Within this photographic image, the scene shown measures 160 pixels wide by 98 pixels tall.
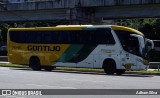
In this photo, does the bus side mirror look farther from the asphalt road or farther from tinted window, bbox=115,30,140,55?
the asphalt road

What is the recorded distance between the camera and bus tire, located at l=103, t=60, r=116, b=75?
2714cm

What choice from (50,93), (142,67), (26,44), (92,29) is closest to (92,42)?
(92,29)

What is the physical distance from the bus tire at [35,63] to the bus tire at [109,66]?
569 centimetres

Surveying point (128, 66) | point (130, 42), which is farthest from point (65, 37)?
point (128, 66)

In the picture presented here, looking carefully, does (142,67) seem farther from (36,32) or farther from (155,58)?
(155,58)

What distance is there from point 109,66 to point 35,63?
251 inches

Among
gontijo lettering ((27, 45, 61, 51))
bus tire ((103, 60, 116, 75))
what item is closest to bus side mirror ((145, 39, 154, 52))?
bus tire ((103, 60, 116, 75))

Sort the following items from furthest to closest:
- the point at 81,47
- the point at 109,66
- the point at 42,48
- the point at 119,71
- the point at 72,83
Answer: the point at 42,48, the point at 81,47, the point at 119,71, the point at 109,66, the point at 72,83

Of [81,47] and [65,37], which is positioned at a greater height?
[65,37]

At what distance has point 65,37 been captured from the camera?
96.6 ft

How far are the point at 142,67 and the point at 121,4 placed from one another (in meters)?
20.5

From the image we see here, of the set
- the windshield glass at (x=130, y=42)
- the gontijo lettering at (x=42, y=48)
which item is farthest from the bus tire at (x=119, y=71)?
the gontijo lettering at (x=42, y=48)

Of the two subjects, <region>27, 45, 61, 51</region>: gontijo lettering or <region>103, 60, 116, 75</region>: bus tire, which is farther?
<region>27, 45, 61, 51</region>: gontijo lettering

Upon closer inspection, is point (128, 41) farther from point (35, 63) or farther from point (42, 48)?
point (35, 63)
